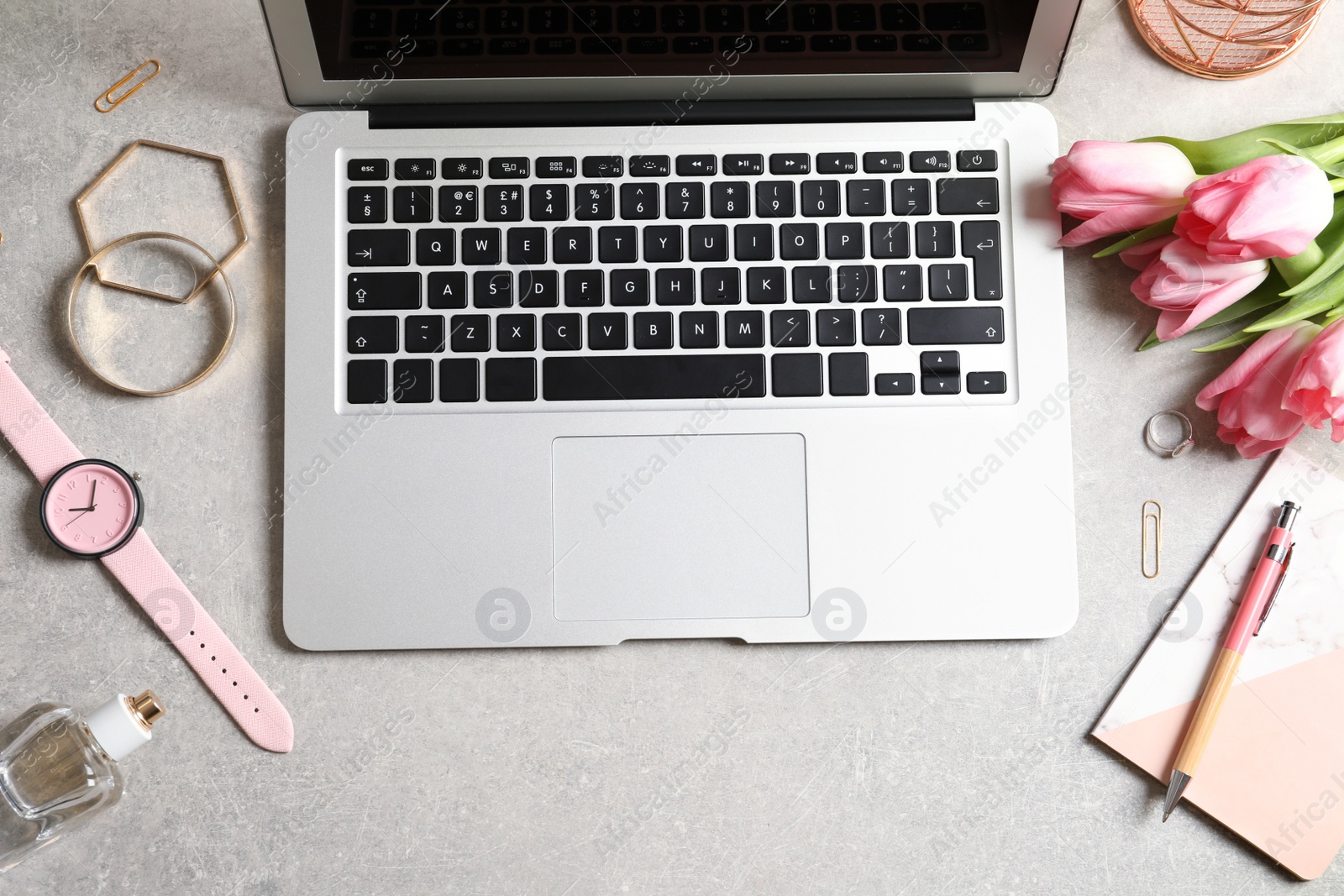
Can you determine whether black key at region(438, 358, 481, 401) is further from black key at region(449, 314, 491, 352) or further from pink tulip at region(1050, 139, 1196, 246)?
pink tulip at region(1050, 139, 1196, 246)

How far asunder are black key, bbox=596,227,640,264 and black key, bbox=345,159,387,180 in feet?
0.60

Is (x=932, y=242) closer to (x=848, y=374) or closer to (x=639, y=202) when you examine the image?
(x=848, y=374)

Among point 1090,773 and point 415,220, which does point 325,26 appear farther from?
point 1090,773

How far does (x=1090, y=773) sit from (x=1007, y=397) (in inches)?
12.7

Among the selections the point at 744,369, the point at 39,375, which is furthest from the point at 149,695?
the point at 744,369

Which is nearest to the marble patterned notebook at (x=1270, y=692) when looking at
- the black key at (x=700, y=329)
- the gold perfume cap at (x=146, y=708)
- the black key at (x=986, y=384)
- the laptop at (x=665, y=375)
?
the laptop at (x=665, y=375)

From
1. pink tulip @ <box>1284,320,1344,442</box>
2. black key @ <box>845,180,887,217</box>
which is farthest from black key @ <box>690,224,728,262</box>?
pink tulip @ <box>1284,320,1344,442</box>

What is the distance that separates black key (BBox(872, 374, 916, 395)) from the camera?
69 centimetres

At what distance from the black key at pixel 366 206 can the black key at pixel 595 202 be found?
16 centimetres

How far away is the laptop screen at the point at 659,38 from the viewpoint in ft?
2.16

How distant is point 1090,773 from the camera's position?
72 cm

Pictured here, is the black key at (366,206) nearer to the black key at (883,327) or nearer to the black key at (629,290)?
the black key at (629,290)

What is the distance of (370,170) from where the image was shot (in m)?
0.71

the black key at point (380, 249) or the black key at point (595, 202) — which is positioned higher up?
the black key at point (380, 249)
